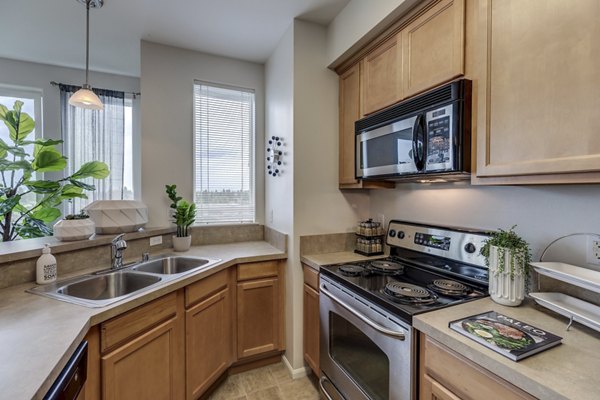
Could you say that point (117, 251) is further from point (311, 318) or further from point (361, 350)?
point (361, 350)

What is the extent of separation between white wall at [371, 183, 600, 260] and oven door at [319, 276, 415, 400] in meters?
0.76

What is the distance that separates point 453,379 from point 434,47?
1.44 m

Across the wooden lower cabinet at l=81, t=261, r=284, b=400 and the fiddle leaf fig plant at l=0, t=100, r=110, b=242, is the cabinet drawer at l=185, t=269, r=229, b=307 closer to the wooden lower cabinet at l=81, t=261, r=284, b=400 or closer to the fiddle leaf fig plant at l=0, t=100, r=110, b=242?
the wooden lower cabinet at l=81, t=261, r=284, b=400

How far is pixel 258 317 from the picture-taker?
2.14 metres

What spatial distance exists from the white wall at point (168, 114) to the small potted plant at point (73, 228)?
59cm

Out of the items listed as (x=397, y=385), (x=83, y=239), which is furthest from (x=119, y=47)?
(x=397, y=385)

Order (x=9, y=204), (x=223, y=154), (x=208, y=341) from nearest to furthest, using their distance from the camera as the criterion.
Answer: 1. (x=208, y=341)
2. (x=9, y=204)
3. (x=223, y=154)

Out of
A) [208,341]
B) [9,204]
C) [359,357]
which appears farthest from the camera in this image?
[9,204]

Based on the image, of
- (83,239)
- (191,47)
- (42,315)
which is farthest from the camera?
(191,47)

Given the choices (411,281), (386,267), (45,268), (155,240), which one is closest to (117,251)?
(45,268)

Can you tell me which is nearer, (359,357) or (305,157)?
(359,357)

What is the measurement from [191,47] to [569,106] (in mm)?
2674

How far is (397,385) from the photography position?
1160mm

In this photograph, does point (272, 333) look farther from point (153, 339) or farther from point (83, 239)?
point (83, 239)
